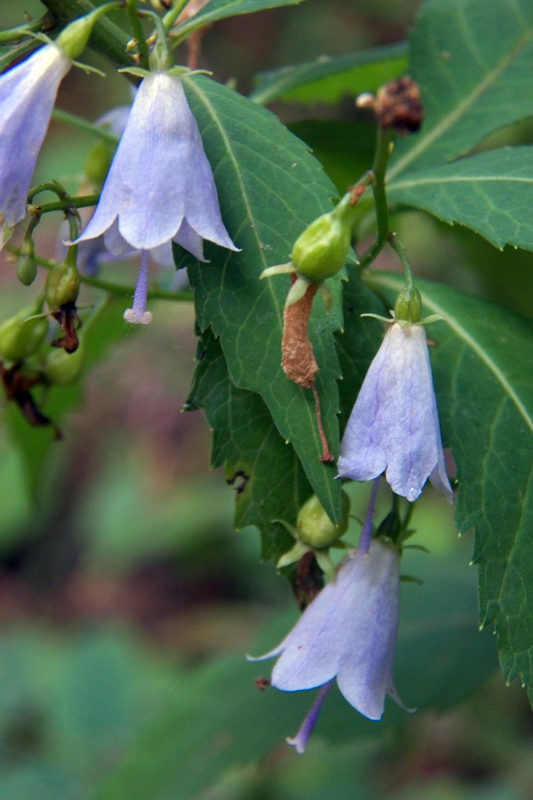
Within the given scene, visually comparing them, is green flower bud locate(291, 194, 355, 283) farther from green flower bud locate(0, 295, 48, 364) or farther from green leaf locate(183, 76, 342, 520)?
green flower bud locate(0, 295, 48, 364)

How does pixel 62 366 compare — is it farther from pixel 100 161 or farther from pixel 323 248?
pixel 323 248

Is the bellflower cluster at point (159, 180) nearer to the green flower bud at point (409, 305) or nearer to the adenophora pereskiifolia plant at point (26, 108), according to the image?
the adenophora pereskiifolia plant at point (26, 108)

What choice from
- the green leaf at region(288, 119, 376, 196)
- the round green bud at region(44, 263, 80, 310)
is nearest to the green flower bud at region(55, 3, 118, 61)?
the round green bud at region(44, 263, 80, 310)

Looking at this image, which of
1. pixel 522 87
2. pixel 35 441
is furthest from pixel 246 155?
pixel 35 441

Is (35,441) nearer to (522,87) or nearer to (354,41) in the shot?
(522,87)

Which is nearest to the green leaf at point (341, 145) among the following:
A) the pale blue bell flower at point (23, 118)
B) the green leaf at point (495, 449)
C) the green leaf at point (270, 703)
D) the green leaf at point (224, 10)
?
the green leaf at point (224, 10)

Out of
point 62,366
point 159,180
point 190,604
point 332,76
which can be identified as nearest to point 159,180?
point 159,180
